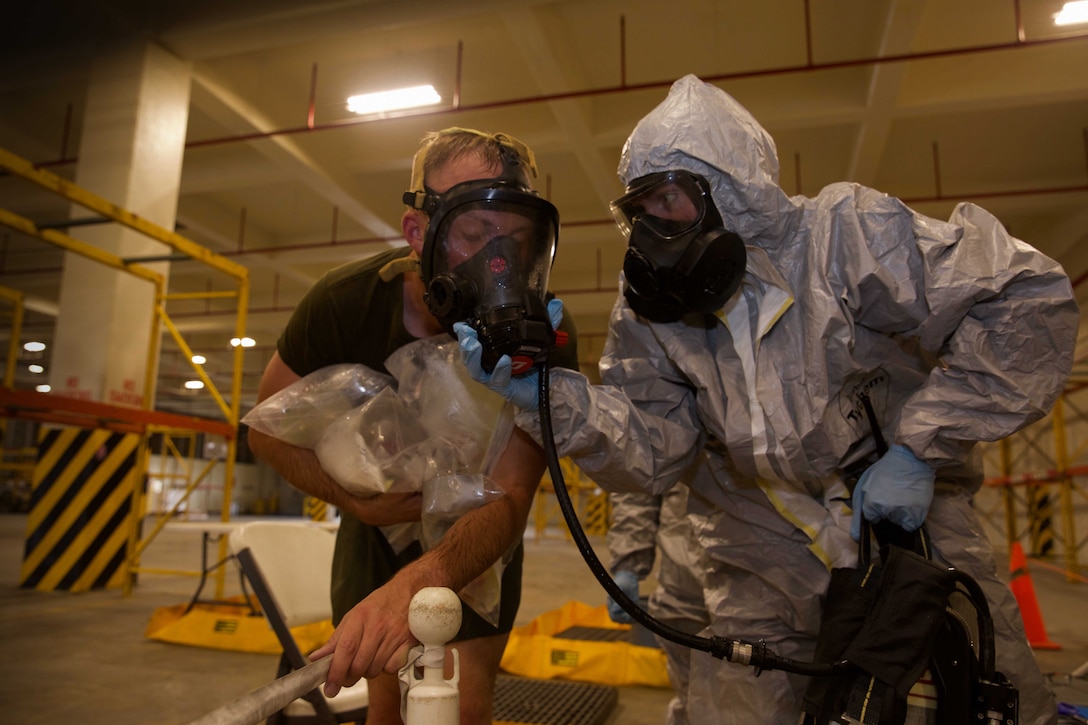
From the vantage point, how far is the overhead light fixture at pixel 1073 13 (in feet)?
14.3

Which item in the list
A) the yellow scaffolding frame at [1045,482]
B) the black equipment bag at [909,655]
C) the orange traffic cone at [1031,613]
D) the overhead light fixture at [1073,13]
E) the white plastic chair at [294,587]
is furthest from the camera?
the yellow scaffolding frame at [1045,482]

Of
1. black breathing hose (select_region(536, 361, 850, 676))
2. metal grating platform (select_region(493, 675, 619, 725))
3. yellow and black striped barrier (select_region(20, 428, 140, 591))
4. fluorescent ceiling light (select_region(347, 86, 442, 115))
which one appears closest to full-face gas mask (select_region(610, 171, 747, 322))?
black breathing hose (select_region(536, 361, 850, 676))

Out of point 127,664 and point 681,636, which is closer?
point 681,636

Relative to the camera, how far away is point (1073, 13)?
4414 millimetres

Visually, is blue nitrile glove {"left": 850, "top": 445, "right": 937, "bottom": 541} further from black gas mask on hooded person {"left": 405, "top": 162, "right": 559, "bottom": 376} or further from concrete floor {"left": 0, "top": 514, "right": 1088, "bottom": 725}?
concrete floor {"left": 0, "top": 514, "right": 1088, "bottom": 725}

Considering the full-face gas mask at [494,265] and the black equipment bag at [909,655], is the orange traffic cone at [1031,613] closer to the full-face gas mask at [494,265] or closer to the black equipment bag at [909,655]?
the black equipment bag at [909,655]

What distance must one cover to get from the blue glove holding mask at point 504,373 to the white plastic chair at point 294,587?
79 cm

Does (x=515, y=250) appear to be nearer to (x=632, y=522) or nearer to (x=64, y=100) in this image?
(x=632, y=522)

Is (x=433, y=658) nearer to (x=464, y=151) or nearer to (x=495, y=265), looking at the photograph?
(x=495, y=265)

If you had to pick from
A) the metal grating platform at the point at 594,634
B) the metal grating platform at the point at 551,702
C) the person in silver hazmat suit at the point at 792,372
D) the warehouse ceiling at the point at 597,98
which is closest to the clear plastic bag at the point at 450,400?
the person in silver hazmat suit at the point at 792,372

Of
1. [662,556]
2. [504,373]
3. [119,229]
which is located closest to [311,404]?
[504,373]

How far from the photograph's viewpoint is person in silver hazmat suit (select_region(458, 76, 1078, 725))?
144 cm

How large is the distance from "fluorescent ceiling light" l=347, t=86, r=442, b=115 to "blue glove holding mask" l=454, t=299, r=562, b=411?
14.1 feet

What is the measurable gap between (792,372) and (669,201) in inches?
18.4
